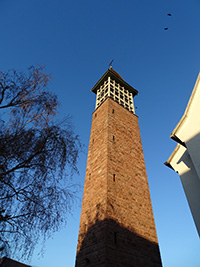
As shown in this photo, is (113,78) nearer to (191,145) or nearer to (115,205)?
(191,145)

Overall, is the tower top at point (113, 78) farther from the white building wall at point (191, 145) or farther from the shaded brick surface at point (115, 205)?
the white building wall at point (191, 145)

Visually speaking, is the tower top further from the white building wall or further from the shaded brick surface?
the white building wall

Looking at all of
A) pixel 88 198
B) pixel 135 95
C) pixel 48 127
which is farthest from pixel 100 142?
pixel 135 95

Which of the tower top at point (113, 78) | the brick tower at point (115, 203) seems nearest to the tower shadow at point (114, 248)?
the brick tower at point (115, 203)

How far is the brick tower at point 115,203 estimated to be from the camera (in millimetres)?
6977

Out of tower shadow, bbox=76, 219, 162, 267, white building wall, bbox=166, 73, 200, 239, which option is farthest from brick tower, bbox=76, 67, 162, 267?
white building wall, bbox=166, 73, 200, 239

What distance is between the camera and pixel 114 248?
22.2ft

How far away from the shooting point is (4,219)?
4.35 m

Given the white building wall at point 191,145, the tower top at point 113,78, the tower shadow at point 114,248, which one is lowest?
the tower shadow at point 114,248

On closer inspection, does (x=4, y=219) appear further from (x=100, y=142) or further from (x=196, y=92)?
(x=196, y=92)

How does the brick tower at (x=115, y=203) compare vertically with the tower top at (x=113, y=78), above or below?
below

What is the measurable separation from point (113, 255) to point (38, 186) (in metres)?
4.04

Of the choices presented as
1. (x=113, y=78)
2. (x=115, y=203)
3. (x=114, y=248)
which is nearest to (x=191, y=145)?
(x=115, y=203)

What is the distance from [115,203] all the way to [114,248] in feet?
5.85
